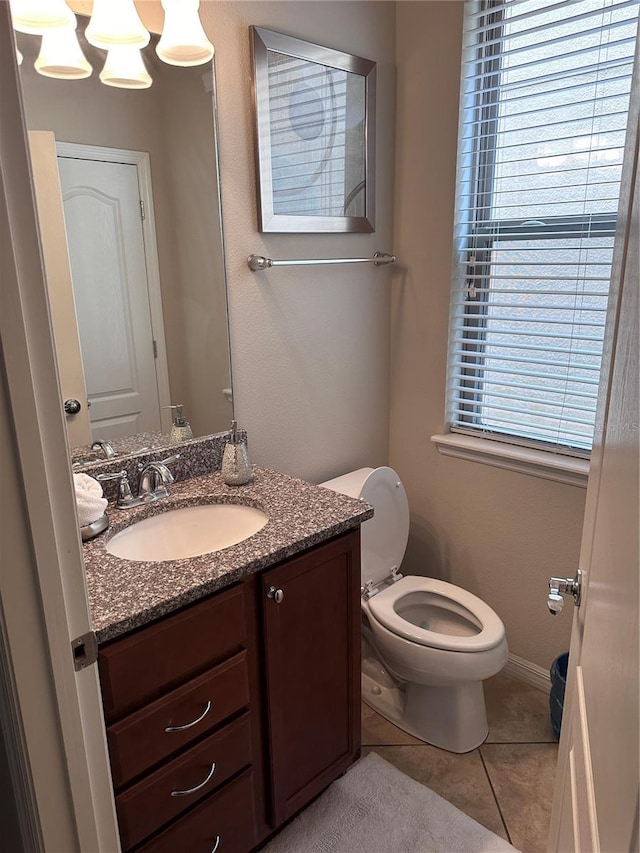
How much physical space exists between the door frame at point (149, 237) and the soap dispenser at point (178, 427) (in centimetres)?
2

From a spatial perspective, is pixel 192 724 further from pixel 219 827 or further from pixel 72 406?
pixel 72 406

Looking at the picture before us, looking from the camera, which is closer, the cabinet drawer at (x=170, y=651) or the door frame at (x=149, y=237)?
the cabinet drawer at (x=170, y=651)

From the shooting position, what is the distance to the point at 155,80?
5.21ft

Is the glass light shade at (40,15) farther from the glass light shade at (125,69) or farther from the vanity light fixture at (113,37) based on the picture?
the glass light shade at (125,69)

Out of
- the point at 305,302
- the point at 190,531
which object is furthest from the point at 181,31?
the point at 190,531

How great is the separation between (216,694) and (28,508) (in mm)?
774

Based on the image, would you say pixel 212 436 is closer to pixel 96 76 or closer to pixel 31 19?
pixel 96 76

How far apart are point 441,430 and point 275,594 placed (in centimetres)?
116

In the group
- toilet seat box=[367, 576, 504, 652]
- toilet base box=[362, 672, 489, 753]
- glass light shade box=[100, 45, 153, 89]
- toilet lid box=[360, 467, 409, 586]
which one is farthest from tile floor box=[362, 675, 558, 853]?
glass light shade box=[100, 45, 153, 89]

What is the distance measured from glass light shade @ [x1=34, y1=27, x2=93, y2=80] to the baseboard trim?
2335 millimetres

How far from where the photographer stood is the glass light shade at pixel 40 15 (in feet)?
4.36

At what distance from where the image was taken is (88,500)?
1418 millimetres

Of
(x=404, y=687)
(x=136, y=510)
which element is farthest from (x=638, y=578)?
(x=404, y=687)

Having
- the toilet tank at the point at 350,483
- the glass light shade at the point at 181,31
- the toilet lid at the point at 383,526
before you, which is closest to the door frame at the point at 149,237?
the glass light shade at the point at 181,31
